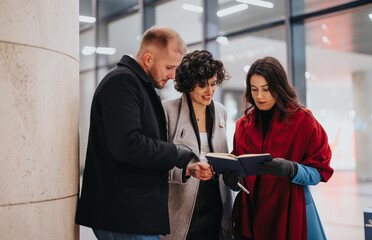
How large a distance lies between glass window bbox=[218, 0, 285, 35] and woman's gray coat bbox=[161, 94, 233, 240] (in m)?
3.48

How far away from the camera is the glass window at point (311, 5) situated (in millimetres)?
5150

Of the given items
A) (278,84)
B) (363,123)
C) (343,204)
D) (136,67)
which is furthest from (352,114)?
(136,67)

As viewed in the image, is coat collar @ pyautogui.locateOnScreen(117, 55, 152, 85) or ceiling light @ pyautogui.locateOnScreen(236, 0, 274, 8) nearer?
coat collar @ pyautogui.locateOnScreen(117, 55, 152, 85)

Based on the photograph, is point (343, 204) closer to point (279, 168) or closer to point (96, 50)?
point (279, 168)

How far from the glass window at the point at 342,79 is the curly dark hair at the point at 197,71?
119 inches

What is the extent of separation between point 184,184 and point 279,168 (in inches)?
25.2

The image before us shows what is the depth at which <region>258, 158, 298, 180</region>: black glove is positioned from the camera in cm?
203

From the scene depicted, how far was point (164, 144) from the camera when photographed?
1.82 meters

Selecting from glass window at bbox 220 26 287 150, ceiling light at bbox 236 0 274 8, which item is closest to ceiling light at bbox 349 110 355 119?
glass window at bbox 220 26 287 150

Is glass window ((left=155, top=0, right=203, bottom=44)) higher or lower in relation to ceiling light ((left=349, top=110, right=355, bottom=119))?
higher

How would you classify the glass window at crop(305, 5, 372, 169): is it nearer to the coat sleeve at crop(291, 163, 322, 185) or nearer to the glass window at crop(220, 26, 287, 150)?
the glass window at crop(220, 26, 287, 150)

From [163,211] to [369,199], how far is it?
3789 mm

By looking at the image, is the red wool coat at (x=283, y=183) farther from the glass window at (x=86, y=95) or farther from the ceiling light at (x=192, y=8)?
the glass window at (x=86, y=95)

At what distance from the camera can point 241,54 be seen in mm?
6234
